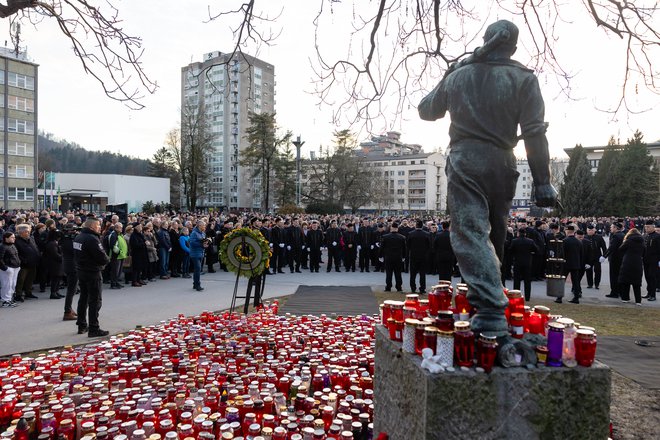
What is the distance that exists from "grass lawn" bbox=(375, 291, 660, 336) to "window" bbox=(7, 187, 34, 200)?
196 feet

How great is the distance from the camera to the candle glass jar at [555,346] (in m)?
3.02

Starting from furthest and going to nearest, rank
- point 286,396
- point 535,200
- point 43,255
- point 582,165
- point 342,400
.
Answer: point 582,165 < point 43,255 < point 286,396 < point 342,400 < point 535,200

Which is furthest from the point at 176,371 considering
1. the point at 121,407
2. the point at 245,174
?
the point at 245,174

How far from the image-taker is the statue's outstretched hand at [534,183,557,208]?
11.7 feet

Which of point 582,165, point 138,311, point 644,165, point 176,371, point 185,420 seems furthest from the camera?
point 582,165

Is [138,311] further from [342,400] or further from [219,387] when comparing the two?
[342,400]

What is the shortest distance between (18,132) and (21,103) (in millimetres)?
3781

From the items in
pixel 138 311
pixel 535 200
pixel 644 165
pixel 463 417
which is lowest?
pixel 138 311

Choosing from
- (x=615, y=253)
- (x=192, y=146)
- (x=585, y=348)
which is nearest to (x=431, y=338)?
(x=585, y=348)

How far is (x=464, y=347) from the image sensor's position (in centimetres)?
298

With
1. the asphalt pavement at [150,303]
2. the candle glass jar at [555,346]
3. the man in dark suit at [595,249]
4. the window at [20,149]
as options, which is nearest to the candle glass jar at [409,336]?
the candle glass jar at [555,346]

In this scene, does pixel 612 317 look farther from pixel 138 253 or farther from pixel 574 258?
pixel 138 253

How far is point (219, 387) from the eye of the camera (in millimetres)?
5223

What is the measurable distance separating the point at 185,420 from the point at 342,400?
161cm
